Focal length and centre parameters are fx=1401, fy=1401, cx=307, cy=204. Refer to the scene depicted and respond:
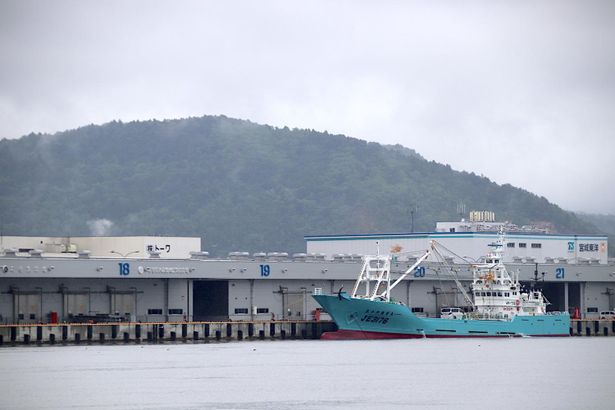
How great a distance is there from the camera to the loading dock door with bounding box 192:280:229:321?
11681 cm

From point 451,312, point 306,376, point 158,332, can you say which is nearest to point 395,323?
point 451,312

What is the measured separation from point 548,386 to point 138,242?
62160 millimetres

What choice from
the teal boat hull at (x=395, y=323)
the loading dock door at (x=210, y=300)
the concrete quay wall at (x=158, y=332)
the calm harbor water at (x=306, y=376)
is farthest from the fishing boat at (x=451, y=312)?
the loading dock door at (x=210, y=300)

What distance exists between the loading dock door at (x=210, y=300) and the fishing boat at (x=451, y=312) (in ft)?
28.2

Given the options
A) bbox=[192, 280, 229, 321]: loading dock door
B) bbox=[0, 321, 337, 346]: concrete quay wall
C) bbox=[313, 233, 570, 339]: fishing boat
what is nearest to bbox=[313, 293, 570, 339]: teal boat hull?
bbox=[313, 233, 570, 339]: fishing boat

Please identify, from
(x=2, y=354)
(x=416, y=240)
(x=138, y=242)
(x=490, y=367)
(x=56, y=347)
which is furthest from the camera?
(x=416, y=240)

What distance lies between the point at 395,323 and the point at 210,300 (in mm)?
15720

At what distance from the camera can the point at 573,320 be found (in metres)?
130

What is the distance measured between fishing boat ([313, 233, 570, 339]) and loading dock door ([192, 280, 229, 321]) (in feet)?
28.2

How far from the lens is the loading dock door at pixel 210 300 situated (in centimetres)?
11681

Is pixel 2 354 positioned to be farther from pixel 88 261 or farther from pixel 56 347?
pixel 88 261

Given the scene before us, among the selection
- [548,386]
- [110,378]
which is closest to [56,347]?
[110,378]

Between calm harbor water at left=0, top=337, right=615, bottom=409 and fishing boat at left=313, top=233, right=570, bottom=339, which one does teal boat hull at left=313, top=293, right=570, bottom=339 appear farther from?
calm harbor water at left=0, top=337, right=615, bottom=409

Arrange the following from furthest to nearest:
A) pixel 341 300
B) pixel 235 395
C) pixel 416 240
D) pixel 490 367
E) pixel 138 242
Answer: pixel 416 240, pixel 138 242, pixel 341 300, pixel 490 367, pixel 235 395
